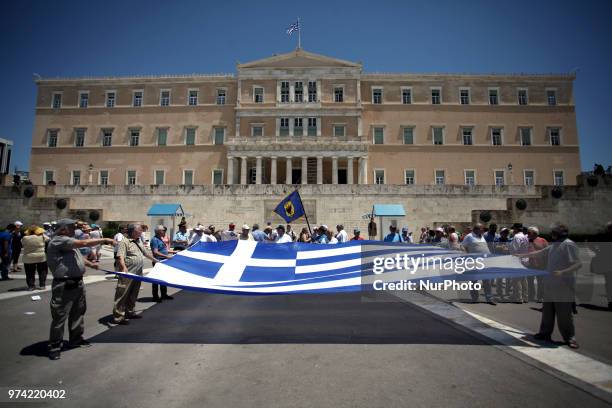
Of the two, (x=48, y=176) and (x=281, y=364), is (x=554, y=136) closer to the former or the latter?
(x=281, y=364)

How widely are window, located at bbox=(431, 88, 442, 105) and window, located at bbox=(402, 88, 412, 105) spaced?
10.2ft

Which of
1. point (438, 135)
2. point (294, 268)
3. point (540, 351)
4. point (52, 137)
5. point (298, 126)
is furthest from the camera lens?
point (52, 137)

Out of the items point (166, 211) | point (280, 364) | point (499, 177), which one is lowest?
point (280, 364)

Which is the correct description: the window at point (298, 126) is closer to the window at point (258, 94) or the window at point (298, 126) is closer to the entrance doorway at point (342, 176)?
the window at point (258, 94)

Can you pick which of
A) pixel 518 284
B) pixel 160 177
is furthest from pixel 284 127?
pixel 518 284

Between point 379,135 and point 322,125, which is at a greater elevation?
point 322,125

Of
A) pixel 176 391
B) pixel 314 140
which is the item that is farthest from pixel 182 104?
pixel 176 391

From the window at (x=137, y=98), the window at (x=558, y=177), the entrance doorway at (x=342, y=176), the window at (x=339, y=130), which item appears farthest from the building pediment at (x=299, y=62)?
the window at (x=558, y=177)

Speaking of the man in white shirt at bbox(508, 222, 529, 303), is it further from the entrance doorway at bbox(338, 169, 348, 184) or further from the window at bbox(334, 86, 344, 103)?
the window at bbox(334, 86, 344, 103)

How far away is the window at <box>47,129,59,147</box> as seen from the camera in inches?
1917

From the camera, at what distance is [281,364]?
4.88m

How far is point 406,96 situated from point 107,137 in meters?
42.5

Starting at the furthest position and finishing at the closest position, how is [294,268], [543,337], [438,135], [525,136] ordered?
[438,135]
[525,136]
[294,268]
[543,337]

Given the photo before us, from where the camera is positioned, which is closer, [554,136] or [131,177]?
[554,136]
